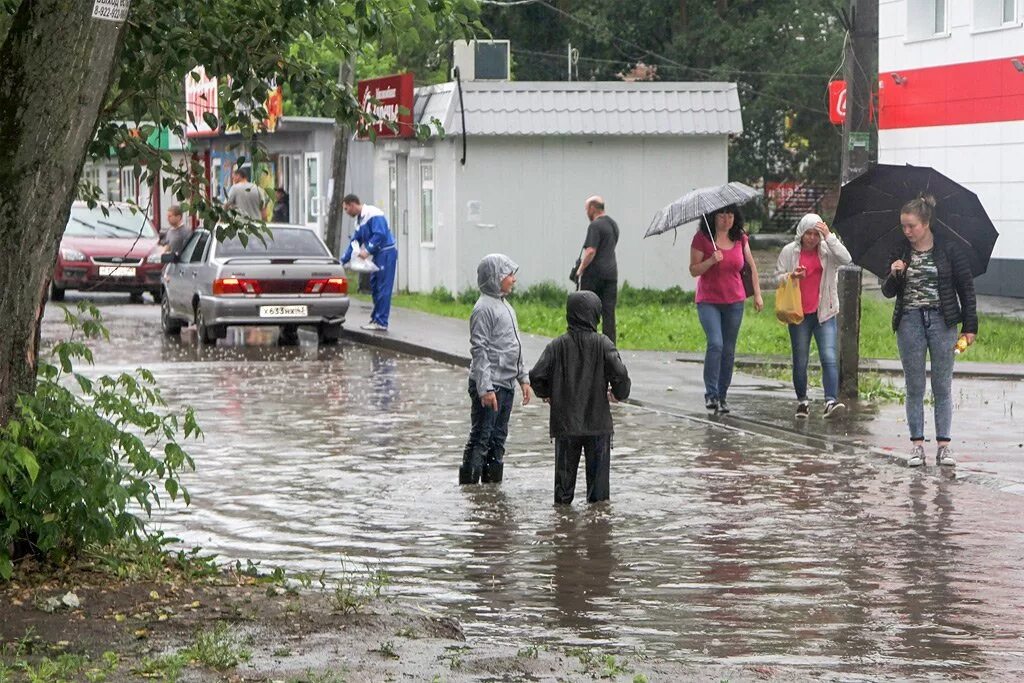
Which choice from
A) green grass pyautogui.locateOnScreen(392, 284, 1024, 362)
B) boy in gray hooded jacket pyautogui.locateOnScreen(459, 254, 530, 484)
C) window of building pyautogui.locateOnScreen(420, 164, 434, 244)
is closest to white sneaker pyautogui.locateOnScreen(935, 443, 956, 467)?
boy in gray hooded jacket pyautogui.locateOnScreen(459, 254, 530, 484)

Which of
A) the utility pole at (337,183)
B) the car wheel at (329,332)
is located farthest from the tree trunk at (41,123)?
the utility pole at (337,183)

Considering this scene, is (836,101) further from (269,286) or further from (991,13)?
(269,286)

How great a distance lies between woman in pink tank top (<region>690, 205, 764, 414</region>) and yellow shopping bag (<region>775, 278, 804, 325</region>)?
0.48m

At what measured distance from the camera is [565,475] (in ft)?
34.6

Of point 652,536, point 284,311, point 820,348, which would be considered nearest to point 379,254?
point 284,311

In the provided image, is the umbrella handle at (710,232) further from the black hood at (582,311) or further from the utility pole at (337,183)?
the utility pole at (337,183)

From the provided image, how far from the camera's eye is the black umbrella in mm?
12180

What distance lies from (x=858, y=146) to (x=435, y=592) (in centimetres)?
873

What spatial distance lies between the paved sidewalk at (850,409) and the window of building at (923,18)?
525 inches

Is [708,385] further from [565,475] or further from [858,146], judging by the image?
[565,475]

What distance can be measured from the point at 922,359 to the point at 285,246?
1242cm

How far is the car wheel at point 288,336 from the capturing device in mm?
23519

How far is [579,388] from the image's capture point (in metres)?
10.5

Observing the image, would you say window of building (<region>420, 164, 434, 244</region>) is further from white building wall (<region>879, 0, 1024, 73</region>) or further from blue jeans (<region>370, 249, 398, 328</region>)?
white building wall (<region>879, 0, 1024, 73</region>)
